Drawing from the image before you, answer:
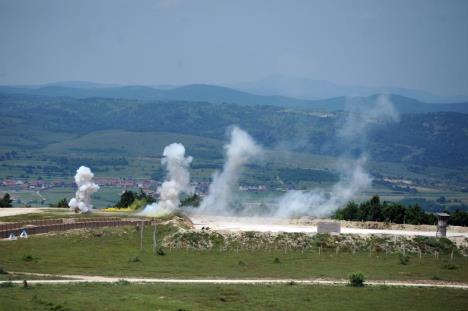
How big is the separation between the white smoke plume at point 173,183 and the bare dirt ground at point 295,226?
12.4 feet

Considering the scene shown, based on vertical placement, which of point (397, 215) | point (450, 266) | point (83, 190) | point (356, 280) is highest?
point (83, 190)

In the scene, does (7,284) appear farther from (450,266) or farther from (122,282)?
(450,266)

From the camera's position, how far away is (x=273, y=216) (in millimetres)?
145125

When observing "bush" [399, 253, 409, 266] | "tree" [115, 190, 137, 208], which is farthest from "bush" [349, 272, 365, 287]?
"tree" [115, 190, 137, 208]

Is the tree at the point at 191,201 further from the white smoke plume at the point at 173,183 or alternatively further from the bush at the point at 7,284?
the bush at the point at 7,284

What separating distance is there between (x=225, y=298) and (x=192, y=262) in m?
23.1

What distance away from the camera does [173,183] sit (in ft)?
442

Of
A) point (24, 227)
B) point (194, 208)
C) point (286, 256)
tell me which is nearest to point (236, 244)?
point (286, 256)

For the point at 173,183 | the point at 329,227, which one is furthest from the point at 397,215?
the point at 173,183

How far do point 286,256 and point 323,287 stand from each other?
2030 centimetres

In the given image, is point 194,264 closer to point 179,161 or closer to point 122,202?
point 179,161

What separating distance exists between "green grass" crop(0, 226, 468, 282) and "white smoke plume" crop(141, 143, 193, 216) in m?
21.5

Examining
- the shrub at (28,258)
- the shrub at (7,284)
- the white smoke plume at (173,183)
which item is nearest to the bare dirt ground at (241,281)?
the shrub at (7,284)

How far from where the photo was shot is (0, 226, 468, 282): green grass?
3647 inches
